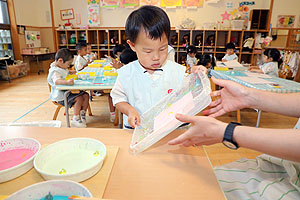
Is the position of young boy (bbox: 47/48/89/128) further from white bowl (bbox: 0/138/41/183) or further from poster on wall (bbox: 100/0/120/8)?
poster on wall (bbox: 100/0/120/8)

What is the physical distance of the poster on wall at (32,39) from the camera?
7.19 metres

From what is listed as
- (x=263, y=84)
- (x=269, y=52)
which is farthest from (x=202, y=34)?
(x=263, y=84)

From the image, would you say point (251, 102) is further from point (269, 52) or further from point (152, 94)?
point (269, 52)

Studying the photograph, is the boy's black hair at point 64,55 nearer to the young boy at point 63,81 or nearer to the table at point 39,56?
the young boy at point 63,81

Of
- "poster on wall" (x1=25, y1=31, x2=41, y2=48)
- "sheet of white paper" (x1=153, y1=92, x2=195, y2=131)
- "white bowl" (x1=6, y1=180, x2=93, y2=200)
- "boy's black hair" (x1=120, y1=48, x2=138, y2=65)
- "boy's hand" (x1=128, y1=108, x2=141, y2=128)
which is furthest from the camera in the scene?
"poster on wall" (x1=25, y1=31, x2=41, y2=48)

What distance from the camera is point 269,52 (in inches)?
136

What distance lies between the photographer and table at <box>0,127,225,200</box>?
0.61m

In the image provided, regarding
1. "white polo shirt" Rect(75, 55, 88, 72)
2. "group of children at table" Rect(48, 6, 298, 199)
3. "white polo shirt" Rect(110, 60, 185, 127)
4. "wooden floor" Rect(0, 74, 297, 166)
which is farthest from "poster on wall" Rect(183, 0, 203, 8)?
"white polo shirt" Rect(110, 60, 185, 127)

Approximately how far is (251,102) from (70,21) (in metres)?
8.00

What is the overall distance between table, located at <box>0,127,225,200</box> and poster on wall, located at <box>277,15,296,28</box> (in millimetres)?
7576

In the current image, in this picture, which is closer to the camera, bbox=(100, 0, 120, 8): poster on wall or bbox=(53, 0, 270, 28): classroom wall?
bbox=(53, 0, 270, 28): classroom wall

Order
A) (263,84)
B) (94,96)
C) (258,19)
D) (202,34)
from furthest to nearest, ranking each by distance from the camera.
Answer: (202,34) < (258,19) < (94,96) < (263,84)

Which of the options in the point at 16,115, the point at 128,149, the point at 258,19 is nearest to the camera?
the point at 128,149

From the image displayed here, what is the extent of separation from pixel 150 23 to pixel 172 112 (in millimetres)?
508
